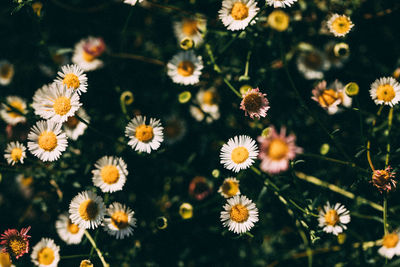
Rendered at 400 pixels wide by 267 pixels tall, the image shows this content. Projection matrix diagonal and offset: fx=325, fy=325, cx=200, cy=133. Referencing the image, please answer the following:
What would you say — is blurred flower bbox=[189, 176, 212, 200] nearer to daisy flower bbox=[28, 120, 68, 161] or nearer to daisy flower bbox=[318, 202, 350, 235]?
daisy flower bbox=[318, 202, 350, 235]

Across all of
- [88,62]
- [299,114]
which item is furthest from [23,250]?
[299,114]

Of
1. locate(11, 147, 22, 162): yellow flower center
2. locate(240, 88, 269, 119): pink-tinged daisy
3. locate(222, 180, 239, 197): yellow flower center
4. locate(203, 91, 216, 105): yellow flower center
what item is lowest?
locate(222, 180, 239, 197): yellow flower center

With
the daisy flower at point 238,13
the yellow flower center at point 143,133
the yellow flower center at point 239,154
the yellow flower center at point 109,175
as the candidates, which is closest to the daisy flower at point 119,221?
the yellow flower center at point 109,175

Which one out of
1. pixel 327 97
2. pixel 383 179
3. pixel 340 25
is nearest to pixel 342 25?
pixel 340 25

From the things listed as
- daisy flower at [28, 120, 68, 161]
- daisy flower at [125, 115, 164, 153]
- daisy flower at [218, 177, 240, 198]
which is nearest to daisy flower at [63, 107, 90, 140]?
daisy flower at [28, 120, 68, 161]

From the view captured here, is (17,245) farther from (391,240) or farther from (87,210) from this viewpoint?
(391,240)

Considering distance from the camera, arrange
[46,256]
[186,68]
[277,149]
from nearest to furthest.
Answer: [277,149] → [46,256] → [186,68]
